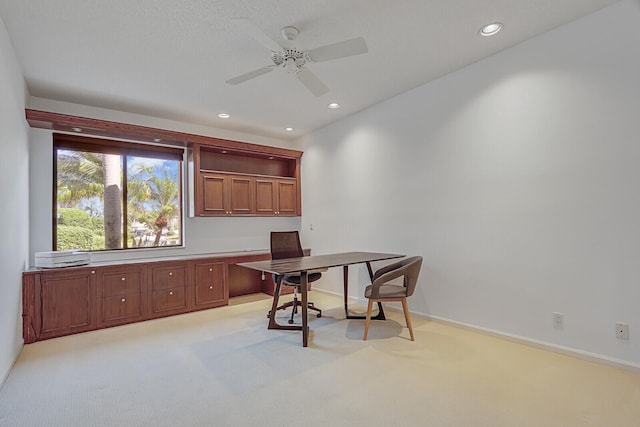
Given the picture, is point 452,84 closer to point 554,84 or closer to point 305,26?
point 554,84

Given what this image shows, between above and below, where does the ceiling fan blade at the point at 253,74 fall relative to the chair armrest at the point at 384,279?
above

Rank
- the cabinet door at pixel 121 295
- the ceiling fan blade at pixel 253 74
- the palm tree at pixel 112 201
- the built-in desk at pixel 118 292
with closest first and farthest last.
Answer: the ceiling fan blade at pixel 253 74, the built-in desk at pixel 118 292, the cabinet door at pixel 121 295, the palm tree at pixel 112 201

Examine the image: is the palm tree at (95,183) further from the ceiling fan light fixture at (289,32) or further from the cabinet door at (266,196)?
the ceiling fan light fixture at (289,32)

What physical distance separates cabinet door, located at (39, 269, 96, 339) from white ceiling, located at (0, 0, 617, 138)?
2223mm

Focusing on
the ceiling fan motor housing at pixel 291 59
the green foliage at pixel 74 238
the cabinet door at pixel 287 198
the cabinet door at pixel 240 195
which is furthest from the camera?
the cabinet door at pixel 287 198

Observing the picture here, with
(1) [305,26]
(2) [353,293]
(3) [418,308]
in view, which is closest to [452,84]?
(1) [305,26]

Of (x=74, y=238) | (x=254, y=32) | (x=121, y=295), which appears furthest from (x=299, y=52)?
(x=74, y=238)

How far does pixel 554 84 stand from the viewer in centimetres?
292

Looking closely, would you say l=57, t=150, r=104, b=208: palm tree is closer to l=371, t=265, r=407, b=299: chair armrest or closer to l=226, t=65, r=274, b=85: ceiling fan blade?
l=226, t=65, r=274, b=85: ceiling fan blade

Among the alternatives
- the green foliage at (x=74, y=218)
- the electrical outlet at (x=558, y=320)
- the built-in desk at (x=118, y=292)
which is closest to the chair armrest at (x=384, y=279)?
the electrical outlet at (x=558, y=320)

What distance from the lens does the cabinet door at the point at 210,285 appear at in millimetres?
4547

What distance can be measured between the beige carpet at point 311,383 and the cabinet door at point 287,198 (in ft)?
8.98

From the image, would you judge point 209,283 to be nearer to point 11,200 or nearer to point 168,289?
point 168,289

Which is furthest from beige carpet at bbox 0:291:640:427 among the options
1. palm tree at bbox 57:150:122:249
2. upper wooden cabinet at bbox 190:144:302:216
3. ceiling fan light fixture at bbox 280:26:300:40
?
ceiling fan light fixture at bbox 280:26:300:40
